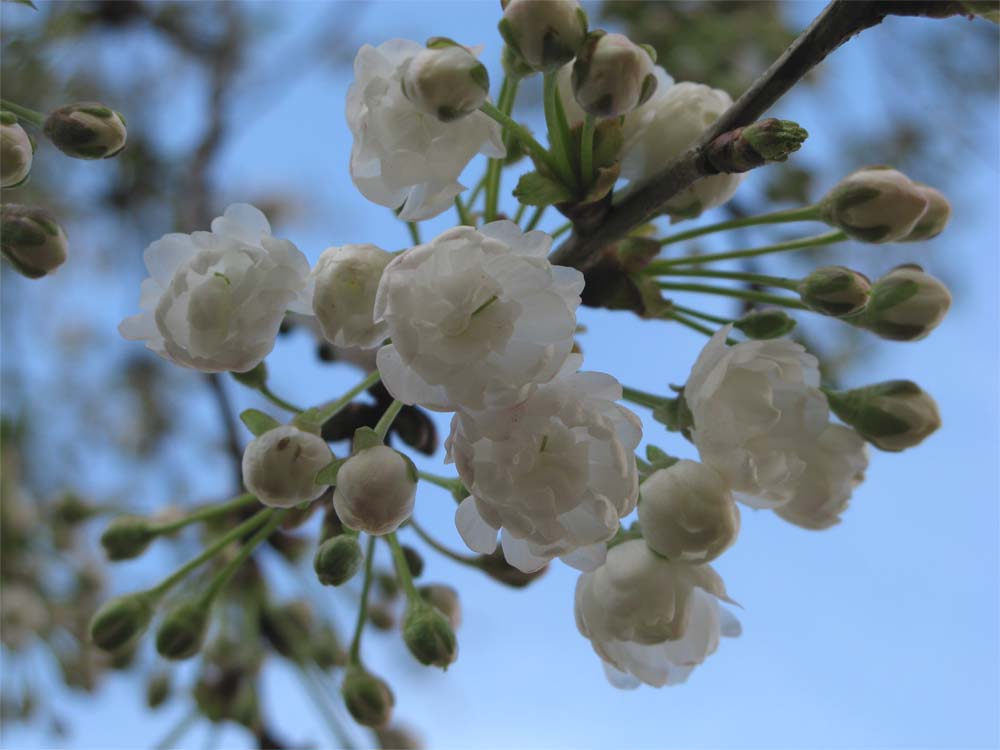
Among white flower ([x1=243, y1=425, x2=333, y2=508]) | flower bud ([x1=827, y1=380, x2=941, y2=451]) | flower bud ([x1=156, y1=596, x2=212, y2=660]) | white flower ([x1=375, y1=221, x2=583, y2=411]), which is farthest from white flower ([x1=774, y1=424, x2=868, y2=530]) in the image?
flower bud ([x1=156, y1=596, x2=212, y2=660])

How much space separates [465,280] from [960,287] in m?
2.14

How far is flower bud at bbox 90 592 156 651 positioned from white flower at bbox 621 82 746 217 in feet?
2.38

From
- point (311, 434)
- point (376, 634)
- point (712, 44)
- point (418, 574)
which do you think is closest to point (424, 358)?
point (311, 434)

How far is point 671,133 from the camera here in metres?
0.89

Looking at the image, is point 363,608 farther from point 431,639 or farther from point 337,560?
point 337,560

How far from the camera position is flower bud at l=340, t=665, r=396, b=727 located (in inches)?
41.7

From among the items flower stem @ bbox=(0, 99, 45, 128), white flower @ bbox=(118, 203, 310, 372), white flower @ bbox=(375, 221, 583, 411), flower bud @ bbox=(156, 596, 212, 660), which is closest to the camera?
white flower @ bbox=(375, 221, 583, 411)

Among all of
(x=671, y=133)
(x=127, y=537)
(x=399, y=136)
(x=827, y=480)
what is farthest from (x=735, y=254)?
(x=127, y=537)

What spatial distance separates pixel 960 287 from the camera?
241cm

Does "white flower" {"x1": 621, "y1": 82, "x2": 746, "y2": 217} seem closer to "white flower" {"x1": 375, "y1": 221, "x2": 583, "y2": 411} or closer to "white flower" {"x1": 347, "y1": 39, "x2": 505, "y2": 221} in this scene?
"white flower" {"x1": 347, "y1": 39, "x2": 505, "y2": 221}

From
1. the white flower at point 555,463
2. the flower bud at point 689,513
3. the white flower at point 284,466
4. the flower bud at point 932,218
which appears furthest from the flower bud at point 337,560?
the flower bud at point 932,218

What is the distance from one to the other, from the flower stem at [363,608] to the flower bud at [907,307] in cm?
58

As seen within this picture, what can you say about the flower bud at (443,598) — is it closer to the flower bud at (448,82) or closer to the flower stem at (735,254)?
the flower stem at (735,254)

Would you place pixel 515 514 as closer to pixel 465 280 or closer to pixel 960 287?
pixel 465 280
